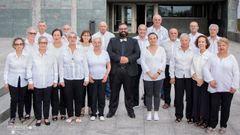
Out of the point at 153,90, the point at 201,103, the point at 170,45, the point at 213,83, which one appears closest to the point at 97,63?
the point at 153,90

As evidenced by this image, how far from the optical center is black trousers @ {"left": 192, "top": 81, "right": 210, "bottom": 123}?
7137mm

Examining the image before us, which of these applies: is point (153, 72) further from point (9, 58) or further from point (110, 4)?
point (110, 4)

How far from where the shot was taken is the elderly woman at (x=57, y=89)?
7699 millimetres

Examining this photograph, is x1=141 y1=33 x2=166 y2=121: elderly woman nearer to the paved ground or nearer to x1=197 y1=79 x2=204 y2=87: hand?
the paved ground

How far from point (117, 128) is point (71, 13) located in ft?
66.2

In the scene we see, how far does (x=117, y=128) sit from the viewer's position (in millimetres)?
7438

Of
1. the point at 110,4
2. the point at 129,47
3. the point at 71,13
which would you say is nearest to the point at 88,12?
the point at 71,13

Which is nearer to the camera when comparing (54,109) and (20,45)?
(20,45)

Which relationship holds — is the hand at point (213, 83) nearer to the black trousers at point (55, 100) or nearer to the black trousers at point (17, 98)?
the black trousers at point (55, 100)

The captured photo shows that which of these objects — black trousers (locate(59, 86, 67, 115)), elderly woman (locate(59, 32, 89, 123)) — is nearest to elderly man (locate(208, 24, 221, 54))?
elderly woman (locate(59, 32, 89, 123))

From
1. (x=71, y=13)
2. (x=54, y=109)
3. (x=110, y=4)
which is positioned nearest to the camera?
(x=54, y=109)

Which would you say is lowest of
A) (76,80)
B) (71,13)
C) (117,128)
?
(117,128)

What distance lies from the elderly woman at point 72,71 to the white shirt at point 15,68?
0.66 m

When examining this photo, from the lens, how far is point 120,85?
8109mm
